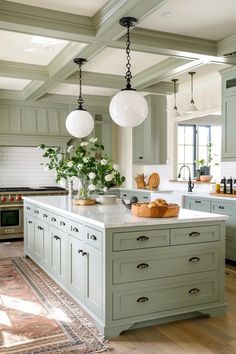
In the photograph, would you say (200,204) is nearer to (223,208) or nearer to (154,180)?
(223,208)

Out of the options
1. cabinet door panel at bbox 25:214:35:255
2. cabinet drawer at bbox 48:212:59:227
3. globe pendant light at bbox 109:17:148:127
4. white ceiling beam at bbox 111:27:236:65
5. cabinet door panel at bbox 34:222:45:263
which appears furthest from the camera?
cabinet door panel at bbox 25:214:35:255

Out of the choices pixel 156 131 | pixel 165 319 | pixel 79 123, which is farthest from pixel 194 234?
pixel 156 131

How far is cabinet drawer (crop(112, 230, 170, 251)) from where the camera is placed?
2.81 m

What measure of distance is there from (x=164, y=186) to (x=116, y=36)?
12.2 feet

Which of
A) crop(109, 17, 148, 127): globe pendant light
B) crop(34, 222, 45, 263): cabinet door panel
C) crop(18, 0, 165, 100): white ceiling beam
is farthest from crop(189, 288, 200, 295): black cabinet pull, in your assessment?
crop(18, 0, 165, 100): white ceiling beam

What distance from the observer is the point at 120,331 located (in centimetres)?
283

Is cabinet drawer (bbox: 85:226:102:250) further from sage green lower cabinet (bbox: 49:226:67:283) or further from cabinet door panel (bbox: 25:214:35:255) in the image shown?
cabinet door panel (bbox: 25:214:35:255)

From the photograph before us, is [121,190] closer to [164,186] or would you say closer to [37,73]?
[164,186]

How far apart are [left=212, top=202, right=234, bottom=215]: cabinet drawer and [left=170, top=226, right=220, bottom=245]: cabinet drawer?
177 cm

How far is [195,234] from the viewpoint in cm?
310

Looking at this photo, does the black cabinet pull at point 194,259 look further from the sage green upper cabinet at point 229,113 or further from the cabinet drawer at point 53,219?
the sage green upper cabinet at point 229,113

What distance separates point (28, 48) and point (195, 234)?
3.08 metres

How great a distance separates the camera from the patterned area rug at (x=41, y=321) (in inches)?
105

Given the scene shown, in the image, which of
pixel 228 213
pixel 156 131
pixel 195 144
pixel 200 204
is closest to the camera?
pixel 228 213
